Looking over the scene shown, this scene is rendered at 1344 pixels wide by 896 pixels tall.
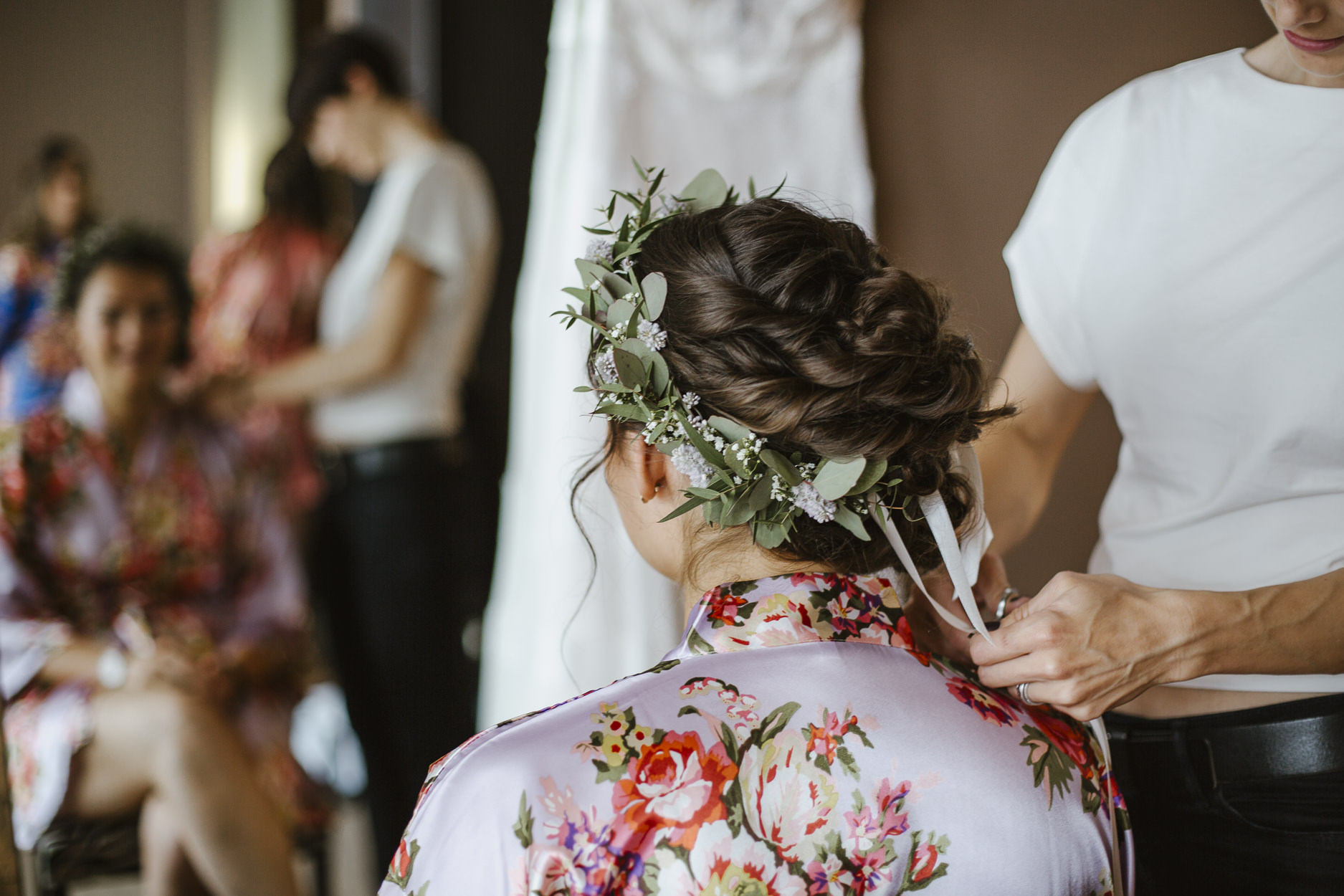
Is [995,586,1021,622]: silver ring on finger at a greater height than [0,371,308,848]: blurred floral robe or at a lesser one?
greater

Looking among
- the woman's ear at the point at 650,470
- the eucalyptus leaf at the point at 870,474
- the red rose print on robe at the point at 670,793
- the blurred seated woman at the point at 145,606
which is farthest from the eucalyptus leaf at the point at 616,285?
the blurred seated woman at the point at 145,606

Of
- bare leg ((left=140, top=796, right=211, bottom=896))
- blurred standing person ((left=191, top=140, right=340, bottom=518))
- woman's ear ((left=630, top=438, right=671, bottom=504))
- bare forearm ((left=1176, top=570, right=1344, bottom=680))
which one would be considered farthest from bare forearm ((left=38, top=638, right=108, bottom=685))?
bare forearm ((left=1176, top=570, right=1344, bottom=680))

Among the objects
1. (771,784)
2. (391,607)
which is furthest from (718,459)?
(391,607)

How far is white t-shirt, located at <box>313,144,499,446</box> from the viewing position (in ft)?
6.52

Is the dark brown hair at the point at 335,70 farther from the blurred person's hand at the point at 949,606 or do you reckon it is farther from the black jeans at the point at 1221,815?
the black jeans at the point at 1221,815

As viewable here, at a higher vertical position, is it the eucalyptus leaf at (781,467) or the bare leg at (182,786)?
the eucalyptus leaf at (781,467)

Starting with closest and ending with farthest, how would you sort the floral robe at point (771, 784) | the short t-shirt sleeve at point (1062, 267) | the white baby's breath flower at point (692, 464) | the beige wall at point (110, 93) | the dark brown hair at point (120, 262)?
1. the floral robe at point (771, 784)
2. the white baby's breath flower at point (692, 464)
3. the short t-shirt sleeve at point (1062, 267)
4. the dark brown hair at point (120, 262)
5. the beige wall at point (110, 93)

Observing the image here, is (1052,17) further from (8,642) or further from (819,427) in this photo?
(8,642)

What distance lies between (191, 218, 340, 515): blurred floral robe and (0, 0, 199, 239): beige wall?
289mm

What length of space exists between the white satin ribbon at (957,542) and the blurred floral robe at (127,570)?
135 cm

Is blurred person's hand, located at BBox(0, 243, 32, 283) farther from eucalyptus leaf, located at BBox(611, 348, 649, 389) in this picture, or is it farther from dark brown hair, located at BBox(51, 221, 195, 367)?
eucalyptus leaf, located at BBox(611, 348, 649, 389)

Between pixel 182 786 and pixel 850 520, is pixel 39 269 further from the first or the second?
pixel 850 520

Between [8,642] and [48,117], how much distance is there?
1.57 meters

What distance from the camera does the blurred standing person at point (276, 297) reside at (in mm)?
2564
